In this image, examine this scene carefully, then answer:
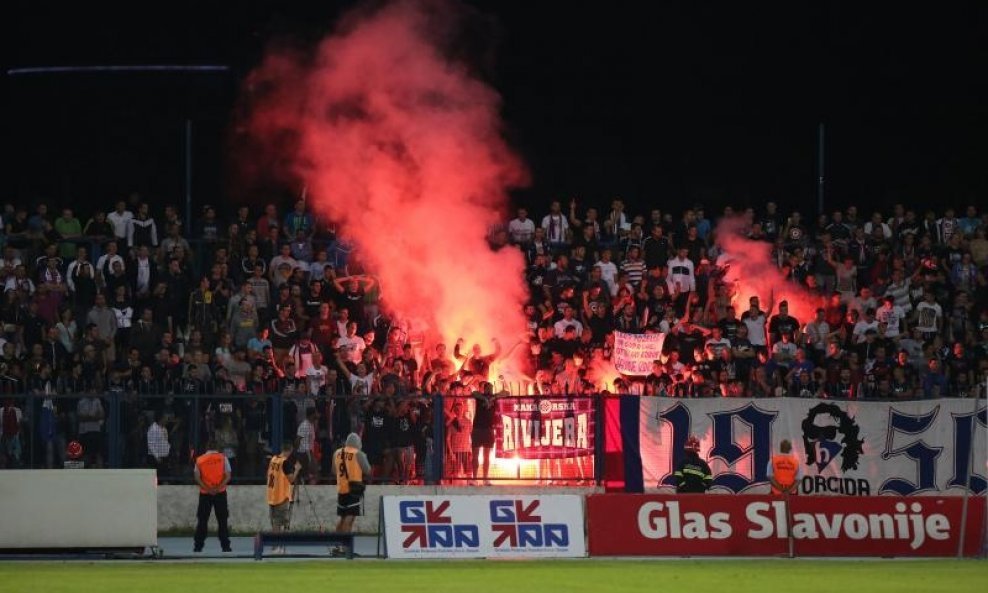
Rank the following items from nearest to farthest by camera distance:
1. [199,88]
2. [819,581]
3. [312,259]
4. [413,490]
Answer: [819,581] → [413,490] → [312,259] → [199,88]

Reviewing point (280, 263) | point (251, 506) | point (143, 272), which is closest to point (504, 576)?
point (251, 506)

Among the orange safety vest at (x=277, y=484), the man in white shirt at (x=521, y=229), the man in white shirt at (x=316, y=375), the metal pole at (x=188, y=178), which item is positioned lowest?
the orange safety vest at (x=277, y=484)

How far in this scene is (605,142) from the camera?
40.7 m

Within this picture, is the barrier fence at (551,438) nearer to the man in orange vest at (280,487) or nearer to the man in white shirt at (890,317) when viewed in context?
the man in orange vest at (280,487)

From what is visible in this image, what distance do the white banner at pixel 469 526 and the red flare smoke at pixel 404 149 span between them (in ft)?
27.0

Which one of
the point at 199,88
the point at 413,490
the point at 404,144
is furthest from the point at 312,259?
the point at 199,88

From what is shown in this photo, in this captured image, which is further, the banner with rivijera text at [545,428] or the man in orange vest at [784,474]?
the banner with rivijera text at [545,428]

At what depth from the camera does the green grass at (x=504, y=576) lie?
19.5 metres

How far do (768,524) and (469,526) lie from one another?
13.2ft

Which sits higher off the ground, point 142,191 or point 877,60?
point 877,60

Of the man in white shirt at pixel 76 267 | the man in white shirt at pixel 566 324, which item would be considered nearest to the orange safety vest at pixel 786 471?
the man in white shirt at pixel 566 324

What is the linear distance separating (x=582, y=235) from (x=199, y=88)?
36.2 feet

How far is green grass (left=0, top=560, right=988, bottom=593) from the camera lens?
19531 mm

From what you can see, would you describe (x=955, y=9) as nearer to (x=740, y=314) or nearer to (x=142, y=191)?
(x=740, y=314)
